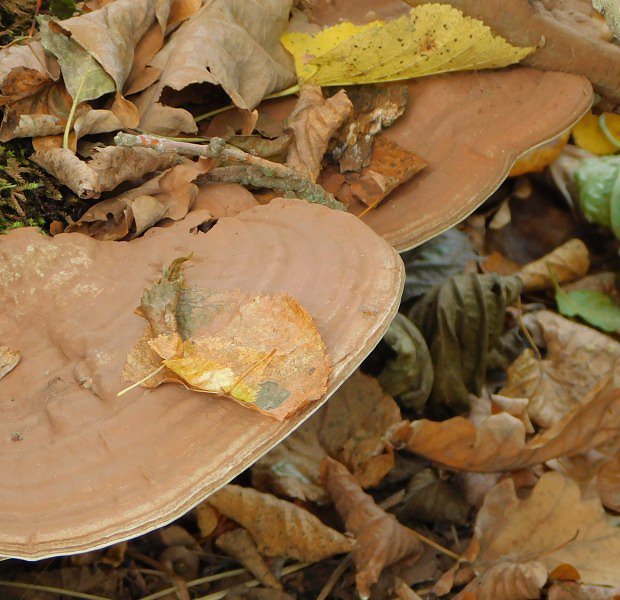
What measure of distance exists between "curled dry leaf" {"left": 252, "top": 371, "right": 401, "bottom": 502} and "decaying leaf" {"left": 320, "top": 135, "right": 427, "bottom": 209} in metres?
0.91

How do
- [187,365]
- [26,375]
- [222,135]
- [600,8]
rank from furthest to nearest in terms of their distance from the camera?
[222,135]
[600,8]
[26,375]
[187,365]

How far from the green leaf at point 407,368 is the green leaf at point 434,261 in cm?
33

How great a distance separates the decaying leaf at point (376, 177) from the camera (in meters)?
2.25

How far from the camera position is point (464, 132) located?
2.46 metres

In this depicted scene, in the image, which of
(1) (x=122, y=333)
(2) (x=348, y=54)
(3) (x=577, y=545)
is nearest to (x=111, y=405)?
(1) (x=122, y=333)

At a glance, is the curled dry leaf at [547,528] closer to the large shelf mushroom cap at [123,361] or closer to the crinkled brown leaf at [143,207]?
the large shelf mushroom cap at [123,361]

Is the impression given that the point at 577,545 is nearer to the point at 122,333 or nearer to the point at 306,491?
the point at 306,491

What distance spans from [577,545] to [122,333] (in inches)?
69.8

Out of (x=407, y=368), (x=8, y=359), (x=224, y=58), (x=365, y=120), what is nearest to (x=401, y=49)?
(x=365, y=120)

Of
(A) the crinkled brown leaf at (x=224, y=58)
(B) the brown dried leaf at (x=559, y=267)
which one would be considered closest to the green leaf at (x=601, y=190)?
(B) the brown dried leaf at (x=559, y=267)

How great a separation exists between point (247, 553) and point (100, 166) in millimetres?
1448

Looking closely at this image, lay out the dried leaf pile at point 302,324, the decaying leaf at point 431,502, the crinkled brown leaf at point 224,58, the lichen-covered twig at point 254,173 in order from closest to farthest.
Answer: the dried leaf pile at point 302,324 → the lichen-covered twig at point 254,173 → the crinkled brown leaf at point 224,58 → the decaying leaf at point 431,502

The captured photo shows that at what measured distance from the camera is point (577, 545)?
2.51 meters

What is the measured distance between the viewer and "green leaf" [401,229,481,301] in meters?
3.29
